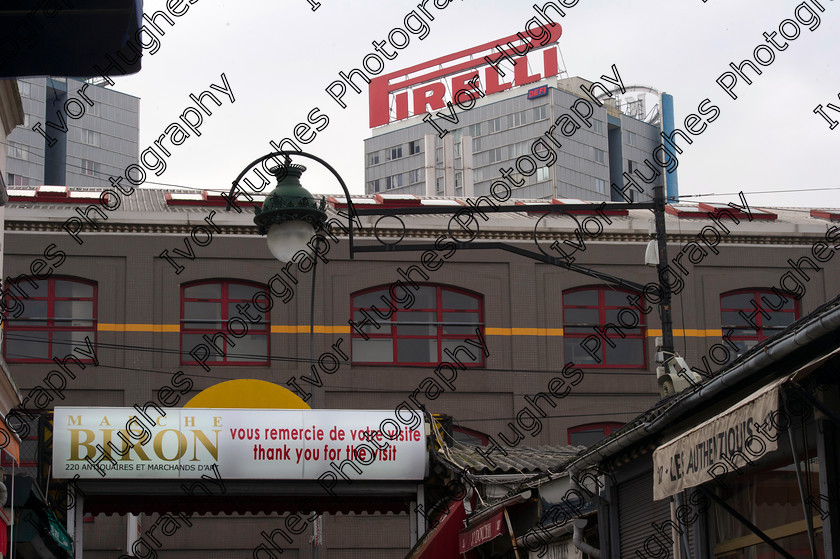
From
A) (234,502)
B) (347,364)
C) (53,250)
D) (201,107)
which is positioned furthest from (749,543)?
(53,250)

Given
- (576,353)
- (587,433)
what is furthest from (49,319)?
(587,433)

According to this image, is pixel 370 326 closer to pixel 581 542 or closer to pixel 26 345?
pixel 26 345

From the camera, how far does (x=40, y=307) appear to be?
35.0m

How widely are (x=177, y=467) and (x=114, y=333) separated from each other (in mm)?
16328

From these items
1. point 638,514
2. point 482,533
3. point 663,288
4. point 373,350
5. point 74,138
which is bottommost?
point 638,514

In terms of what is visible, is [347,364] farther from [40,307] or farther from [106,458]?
[106,458]

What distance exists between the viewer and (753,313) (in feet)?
122

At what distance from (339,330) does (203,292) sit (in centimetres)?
416

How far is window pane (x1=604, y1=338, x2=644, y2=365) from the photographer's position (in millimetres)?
37281

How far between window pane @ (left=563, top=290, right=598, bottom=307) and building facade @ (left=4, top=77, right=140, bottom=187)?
8029 cm

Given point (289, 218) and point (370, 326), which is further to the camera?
point (370, 326)

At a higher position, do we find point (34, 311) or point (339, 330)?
point (34, 311)

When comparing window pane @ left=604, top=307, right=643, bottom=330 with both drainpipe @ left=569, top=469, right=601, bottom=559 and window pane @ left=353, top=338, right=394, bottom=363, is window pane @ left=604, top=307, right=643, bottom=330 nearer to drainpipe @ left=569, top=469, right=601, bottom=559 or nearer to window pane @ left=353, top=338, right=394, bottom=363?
window pane @ left=353, top=338, right=394, bottom=363

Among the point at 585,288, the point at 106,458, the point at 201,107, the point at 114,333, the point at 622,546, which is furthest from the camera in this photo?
the point at 585,288
